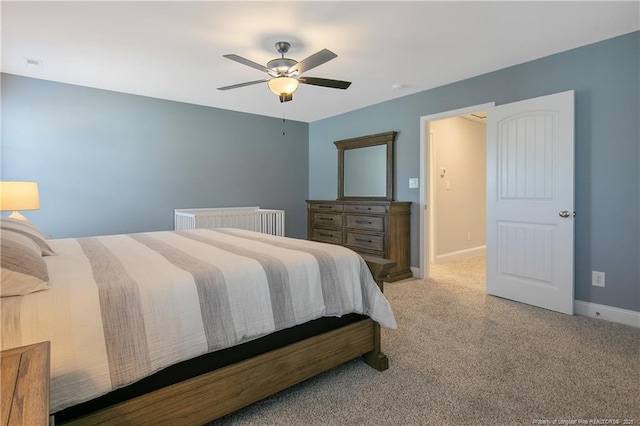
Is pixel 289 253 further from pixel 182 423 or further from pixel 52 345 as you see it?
pixel 52 345

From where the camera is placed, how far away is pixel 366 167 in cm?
490

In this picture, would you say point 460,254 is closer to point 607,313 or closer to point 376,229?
point 376,229

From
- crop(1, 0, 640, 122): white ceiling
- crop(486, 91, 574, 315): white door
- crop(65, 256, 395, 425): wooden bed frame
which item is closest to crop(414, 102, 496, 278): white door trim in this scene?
crop(1, 0, 640, 122): white ceiling

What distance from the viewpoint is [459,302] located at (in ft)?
10.6

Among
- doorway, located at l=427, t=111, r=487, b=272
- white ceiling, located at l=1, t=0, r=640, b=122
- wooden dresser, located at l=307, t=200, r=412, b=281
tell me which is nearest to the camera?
white ceiling, located at l=1, t=0, r=640, b=122

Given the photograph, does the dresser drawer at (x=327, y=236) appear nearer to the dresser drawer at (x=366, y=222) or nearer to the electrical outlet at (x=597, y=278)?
the dresser drawer at (x=366, y=222)

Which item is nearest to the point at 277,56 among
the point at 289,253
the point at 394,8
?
the point at 394,8

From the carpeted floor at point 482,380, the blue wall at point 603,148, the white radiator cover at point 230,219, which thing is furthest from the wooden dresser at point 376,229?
the blue wall at point 603,148

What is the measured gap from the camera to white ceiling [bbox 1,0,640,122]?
228 centimetres

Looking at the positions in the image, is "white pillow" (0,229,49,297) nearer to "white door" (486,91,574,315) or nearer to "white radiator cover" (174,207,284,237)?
"white radiator cover" (174,207,284,237)

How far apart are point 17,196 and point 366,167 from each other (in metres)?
3.90

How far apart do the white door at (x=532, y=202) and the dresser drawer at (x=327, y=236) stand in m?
1.95

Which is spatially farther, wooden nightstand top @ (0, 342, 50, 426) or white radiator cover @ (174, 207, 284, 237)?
white radiator cover @ (174, 207, 284, 237)

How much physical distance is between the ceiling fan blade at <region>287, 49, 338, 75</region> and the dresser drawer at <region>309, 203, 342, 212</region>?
2292 mm
